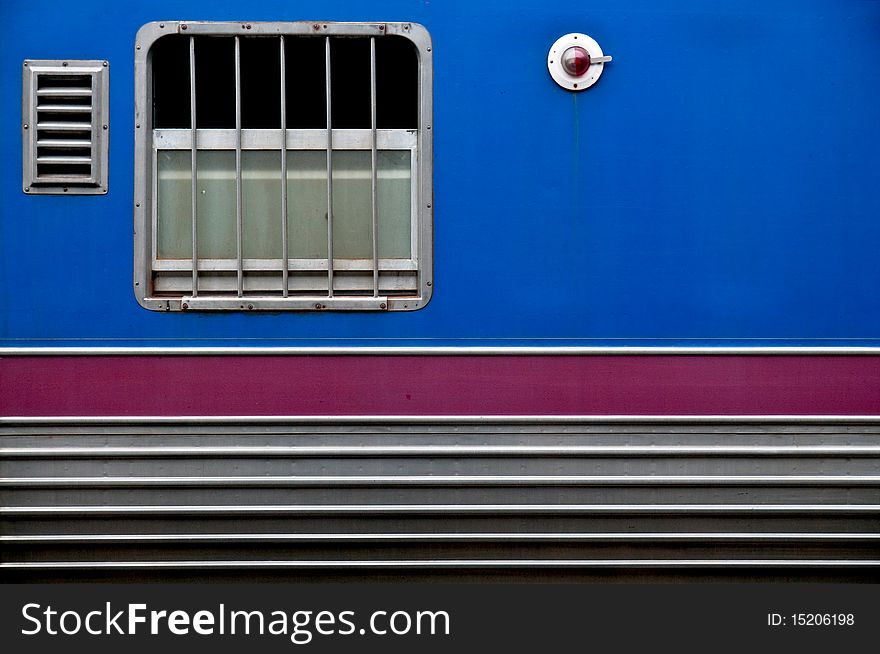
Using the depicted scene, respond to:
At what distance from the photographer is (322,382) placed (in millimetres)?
2779

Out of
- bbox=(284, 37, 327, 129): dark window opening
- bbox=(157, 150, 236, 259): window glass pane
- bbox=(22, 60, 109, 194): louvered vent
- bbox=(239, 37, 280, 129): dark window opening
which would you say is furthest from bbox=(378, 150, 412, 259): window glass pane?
bbox=(22, 60, 109, 194): louvered vent

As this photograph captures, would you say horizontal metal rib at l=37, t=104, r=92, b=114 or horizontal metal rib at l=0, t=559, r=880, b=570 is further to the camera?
horizontal metal rib at l=0, t=559, r=880, b=570


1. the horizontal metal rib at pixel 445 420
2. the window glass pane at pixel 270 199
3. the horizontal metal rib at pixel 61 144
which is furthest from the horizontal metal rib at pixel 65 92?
the horizontal metal rib at pixel 445 420

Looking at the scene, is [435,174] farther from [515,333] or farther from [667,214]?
[667,214]

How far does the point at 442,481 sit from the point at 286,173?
1175 mm

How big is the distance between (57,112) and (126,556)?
4.98ft

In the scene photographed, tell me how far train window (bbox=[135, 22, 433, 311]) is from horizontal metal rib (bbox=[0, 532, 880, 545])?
2.69ft

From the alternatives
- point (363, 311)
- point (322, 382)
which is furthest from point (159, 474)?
point (363, 311)

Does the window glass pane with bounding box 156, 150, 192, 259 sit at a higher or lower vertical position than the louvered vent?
lower

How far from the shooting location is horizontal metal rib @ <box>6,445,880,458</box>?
2773mm

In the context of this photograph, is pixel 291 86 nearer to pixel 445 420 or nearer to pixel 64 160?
pixel 64 160

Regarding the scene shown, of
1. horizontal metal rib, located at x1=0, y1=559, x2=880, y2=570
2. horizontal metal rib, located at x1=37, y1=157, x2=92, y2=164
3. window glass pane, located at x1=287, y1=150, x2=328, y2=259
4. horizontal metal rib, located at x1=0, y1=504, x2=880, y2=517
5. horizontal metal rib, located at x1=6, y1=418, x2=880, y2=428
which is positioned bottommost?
horizontal metal rib, located at x1=0, y1=559, x2=880, y2=570

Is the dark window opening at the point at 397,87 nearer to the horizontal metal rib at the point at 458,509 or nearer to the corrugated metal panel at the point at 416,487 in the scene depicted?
the corrugated metal panel at the point at 416,487

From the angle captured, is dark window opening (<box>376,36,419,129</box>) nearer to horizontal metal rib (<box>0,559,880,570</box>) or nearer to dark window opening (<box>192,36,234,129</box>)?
dark window opening (<box>192,36,234,129</box>)
